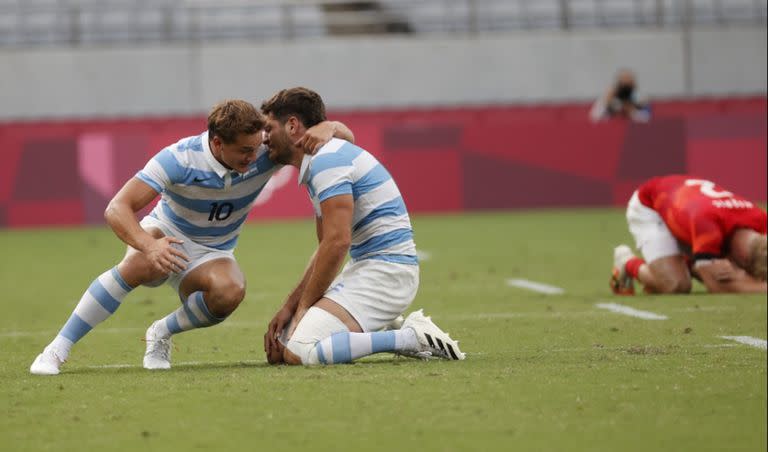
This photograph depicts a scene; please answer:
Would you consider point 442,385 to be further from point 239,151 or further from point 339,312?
point 239,151

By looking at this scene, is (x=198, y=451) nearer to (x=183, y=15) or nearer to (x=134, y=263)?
(x=134, y=263)

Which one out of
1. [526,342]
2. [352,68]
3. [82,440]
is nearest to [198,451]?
[82,440]

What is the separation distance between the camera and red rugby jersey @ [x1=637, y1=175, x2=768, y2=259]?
→ 10602 millimetres

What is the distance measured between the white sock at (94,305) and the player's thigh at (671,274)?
5118 mm

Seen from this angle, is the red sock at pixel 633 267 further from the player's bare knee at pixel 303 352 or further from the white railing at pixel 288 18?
the white railing at pixel 288 18

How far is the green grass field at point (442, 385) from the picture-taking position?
510 centimetres

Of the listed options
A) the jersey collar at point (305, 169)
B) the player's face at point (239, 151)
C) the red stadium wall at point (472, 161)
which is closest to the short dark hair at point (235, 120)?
the player's face at point (239, 151)

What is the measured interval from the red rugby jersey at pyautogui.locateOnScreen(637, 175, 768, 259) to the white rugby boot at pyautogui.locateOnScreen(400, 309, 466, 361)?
391 cm

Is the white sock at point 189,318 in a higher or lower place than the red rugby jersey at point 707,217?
higher

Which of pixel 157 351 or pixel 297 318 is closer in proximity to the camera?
pixel 297 318

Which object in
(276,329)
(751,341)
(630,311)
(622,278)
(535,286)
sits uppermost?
(276,329)

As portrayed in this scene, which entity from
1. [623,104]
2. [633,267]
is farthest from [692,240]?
[623,104]

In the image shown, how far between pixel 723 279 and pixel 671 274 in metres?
0.41

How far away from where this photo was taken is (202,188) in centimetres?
732
